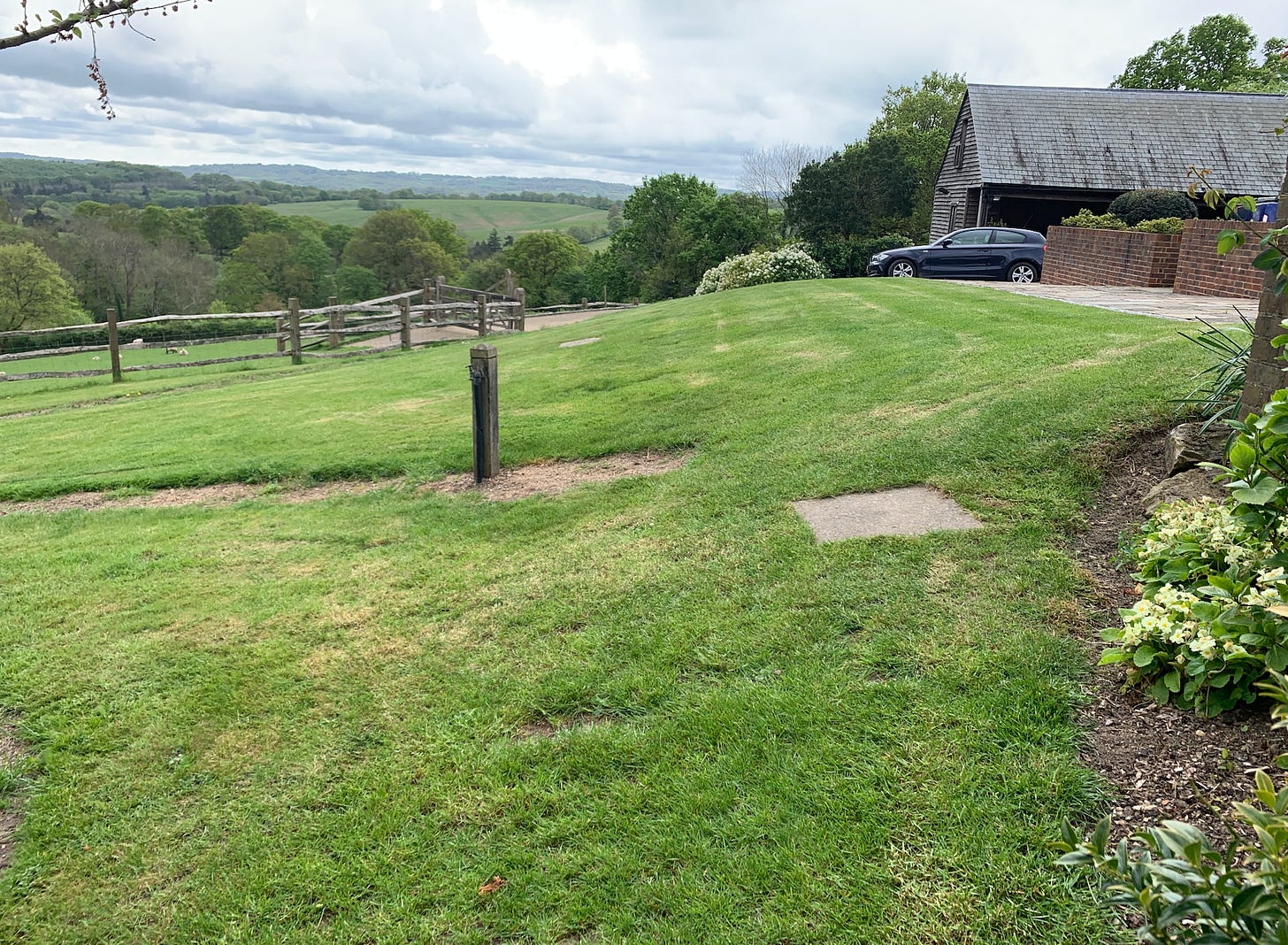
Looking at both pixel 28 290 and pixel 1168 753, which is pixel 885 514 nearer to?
pixel 1168 753

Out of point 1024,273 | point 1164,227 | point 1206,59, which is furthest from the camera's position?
point 1206,59

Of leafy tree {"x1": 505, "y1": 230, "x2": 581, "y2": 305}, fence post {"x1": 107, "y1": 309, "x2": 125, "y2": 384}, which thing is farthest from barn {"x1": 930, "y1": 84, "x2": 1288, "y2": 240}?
leafy tree {"x1": 505, "y1": 230, "x2": 581, "y2": 305}

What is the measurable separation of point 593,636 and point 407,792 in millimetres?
1257

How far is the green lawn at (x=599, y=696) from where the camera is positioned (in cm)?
259

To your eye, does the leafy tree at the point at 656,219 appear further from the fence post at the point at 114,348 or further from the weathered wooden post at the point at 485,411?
the weathered wooden post at the point at 485,411

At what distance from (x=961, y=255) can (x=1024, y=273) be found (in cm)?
156

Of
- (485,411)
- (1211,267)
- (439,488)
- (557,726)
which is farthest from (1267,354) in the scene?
(1211,267)

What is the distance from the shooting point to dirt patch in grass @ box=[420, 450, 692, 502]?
6.74 m

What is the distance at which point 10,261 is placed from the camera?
48.5 metres

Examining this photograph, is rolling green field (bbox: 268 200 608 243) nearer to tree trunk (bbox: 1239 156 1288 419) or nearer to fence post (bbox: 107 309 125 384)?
fence post (bbox: 107 309 125 384)

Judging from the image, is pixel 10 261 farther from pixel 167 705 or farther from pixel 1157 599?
pixel 1157 599

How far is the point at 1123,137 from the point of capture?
2658 cm

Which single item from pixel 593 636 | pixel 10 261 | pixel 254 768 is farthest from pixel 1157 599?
pixel 10 261

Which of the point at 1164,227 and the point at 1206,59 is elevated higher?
the point at 1206,59
